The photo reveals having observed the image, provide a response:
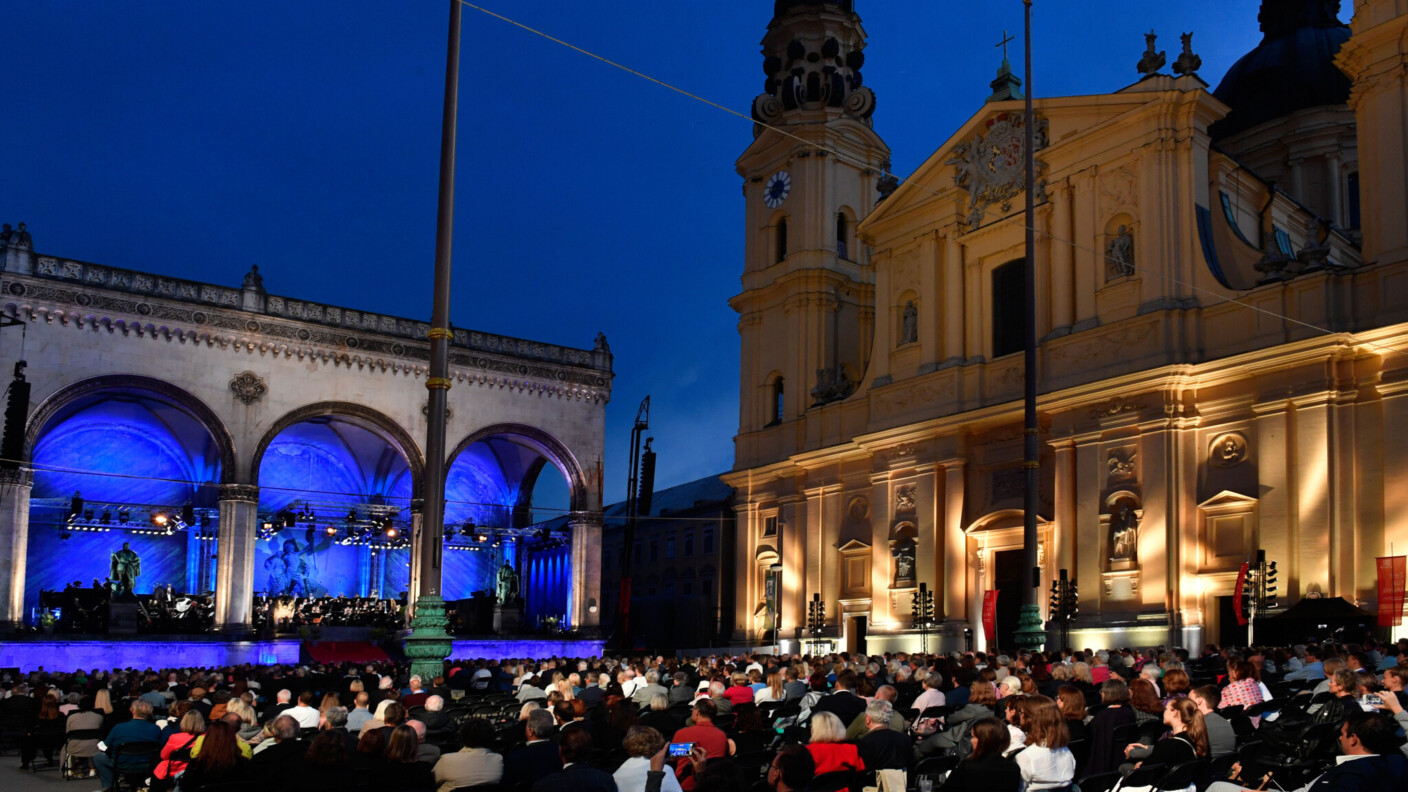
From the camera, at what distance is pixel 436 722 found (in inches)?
437

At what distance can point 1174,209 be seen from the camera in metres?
27.5

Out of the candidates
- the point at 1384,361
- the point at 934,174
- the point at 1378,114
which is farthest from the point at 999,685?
the point at 934,174

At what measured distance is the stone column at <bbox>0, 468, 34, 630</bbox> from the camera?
32500 mm

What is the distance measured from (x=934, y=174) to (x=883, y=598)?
11.7 m

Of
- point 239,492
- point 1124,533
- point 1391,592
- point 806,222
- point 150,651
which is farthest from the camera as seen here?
point 806,222

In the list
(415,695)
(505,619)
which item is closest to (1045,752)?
(415,695)

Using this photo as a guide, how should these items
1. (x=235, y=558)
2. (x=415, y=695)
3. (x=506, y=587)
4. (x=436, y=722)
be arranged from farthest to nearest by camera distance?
(x=506, y=587) → (x=235, y=558) → (x=415, y=695) → (x=436, y=722)

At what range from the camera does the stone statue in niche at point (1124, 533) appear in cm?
2677

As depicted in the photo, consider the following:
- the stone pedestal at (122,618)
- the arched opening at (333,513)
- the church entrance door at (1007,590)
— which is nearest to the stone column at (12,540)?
the stone pedestal at (122,618)

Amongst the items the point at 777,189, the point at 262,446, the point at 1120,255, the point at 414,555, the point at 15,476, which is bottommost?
the point at 414,555

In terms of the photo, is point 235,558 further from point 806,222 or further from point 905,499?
point 806,222

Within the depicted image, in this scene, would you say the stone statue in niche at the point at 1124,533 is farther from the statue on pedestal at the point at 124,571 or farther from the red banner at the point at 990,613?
the statue on pedestal at the point at 124,571

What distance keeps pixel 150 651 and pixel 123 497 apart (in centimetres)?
894

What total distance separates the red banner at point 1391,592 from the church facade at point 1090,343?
152 centimetres
